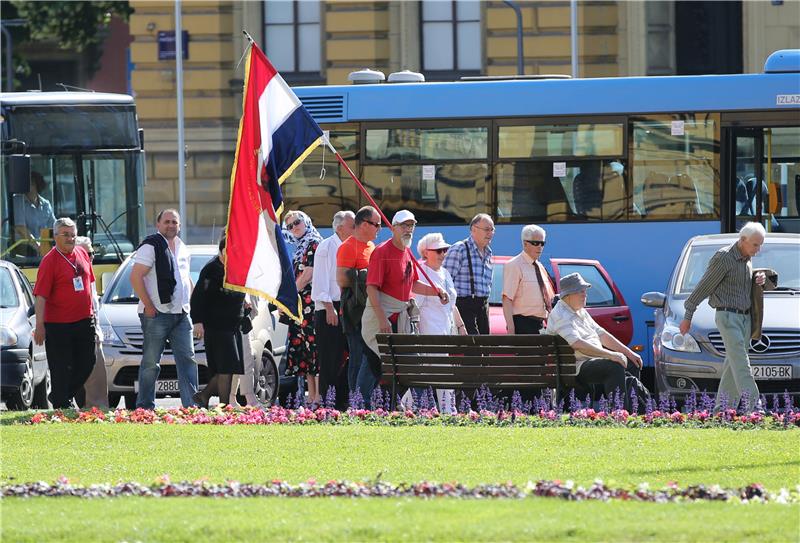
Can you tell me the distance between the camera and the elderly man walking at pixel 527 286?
14.9 m

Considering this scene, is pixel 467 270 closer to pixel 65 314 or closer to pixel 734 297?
pixel 734 297

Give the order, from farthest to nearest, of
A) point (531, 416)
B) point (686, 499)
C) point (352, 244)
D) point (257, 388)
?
1. point (257, 388)
2. point (352, 244)
3. point (531, 416)
4. point (686, 499)

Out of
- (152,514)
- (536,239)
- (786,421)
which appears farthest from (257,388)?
(152,514)

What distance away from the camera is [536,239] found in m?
14.8

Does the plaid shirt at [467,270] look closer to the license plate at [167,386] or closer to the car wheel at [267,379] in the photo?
the car wheel at [267,379]

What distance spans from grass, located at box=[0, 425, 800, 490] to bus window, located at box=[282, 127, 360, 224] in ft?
27.1

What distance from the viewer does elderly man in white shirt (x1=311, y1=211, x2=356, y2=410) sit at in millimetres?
14836

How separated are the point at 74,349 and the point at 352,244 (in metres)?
2.59

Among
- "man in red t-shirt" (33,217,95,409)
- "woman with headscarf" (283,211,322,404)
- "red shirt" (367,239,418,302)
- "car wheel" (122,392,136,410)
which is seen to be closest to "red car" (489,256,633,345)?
"woman with headscarf" (283,211,322,404)

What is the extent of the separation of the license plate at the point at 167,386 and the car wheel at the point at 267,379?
2.72ft

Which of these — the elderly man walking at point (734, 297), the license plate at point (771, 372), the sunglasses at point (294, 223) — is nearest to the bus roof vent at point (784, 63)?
the license plate at point (771, 372)

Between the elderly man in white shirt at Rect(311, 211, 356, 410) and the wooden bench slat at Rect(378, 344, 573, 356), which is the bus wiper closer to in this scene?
the elderly man in white shirt at Rect(311, 211, 356, 410)

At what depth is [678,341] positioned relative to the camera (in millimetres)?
15008

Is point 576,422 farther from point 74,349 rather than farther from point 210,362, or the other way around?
point 74,349
